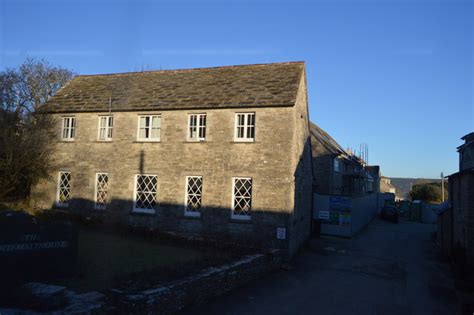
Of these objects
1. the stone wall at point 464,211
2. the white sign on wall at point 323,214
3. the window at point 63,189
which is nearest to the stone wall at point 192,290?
the stone wall at point 464,211

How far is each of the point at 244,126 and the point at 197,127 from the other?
256 cm

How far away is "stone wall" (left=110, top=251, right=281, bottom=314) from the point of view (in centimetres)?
822

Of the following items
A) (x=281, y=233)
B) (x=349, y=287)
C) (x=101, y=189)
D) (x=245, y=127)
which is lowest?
(x=349, y=287)

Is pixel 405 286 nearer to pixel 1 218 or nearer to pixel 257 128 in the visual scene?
pixel 257 128

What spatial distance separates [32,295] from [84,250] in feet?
20.0

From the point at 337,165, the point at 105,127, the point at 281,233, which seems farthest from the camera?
the point at 337,165

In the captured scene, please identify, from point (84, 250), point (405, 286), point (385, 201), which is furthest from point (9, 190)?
point (385, 201)

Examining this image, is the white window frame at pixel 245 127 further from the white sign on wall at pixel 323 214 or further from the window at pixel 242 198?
the white sign on wall at pixel 323 214

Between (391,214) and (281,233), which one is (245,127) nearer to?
(281,233)

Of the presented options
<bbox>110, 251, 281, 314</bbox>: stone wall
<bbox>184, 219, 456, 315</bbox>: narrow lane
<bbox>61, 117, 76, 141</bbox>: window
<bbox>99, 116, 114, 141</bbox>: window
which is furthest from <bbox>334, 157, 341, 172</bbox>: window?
<bbox>61, 117, 76, 141</bbox>: window

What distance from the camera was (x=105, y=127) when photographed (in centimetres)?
2109

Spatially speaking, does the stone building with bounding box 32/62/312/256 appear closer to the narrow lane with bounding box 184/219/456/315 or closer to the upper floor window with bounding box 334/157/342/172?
the narrow lane with bounding box 184/219/456/315

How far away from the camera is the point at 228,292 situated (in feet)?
38.7

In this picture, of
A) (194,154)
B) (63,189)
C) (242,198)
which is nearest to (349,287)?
(242,198)
